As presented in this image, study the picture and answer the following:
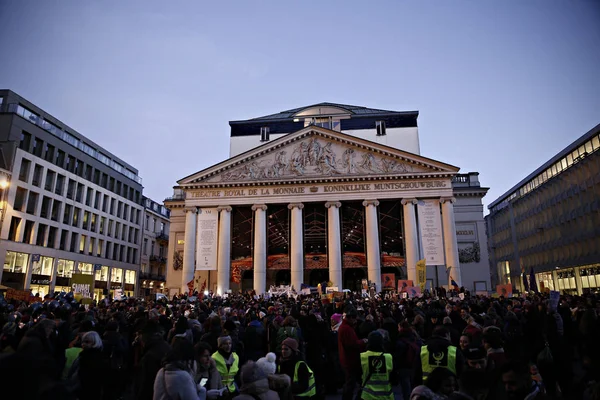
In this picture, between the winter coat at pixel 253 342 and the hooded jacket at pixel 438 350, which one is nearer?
the hooded jacket at pixel 438 350

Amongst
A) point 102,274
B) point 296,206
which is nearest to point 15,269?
point 102,274

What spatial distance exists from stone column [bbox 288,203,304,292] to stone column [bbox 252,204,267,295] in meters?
2.57

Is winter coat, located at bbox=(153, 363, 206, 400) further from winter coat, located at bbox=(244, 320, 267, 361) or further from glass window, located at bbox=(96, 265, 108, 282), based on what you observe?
glass window, located at bbox=(96, 265, 108, 282)

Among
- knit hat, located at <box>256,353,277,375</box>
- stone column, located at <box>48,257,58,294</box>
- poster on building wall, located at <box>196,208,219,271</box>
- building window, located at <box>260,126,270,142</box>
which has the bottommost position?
A: knit hat, located at <box>256,353,277,375</box>

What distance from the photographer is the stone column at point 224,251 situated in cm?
3928

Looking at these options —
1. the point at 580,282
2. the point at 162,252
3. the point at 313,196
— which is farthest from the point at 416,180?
the point at 162,252

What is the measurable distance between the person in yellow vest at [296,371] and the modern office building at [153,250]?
59.5 m

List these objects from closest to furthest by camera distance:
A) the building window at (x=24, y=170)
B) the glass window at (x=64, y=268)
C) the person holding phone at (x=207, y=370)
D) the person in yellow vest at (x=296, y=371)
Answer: the person holding phone at (x=207, y=370) → the person in yellow vest at (x=296, y=371) → the building window at (x=24, y=170) → the glass window at (x=64, y=268)

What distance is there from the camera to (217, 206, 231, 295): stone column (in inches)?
1547

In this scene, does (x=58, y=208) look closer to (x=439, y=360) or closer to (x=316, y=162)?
(x=316, y=162)

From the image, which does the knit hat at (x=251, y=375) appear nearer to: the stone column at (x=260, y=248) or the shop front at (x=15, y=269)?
the stone column at (x=260, y=248)

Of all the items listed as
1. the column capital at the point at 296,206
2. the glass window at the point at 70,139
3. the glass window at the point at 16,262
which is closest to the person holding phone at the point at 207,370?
the column capital at the point at 296,206

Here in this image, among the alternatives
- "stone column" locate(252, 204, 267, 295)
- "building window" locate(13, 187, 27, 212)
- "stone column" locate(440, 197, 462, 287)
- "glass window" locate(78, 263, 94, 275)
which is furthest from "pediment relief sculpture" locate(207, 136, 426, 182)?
"glass window" locate(78, 263, 94, 275)

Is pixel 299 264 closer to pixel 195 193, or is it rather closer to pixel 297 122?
pixel 195 193
